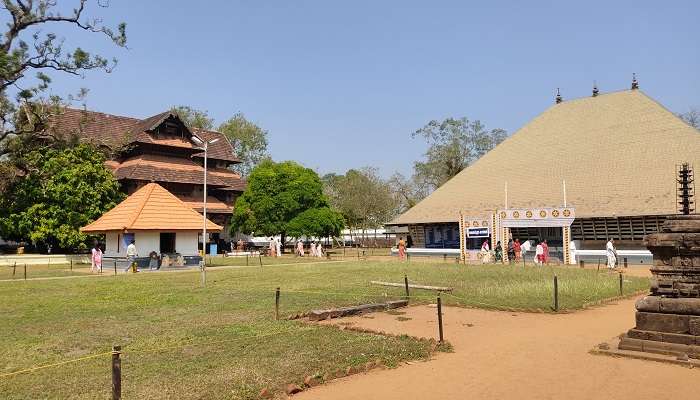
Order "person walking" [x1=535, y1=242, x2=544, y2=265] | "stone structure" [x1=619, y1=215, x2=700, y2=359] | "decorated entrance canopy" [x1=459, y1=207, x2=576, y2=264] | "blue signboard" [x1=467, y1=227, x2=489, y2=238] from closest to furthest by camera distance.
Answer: "stone structure" [x1=619, y1=215, x2=700, y2=359], "person walking" [x1=535, y1=242, x2=544, y2=265], "decorated entrance canopy" [x1=459, y1=207, x2=576, y2=264], "blue signboard" [x1=467, y1=227, x2=489, y2=238]

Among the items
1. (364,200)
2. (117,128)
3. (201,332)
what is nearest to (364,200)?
(364,200)

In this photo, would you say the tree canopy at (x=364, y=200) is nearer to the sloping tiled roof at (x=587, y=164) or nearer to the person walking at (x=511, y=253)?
the sloping tiled roof at (x=587, y=164)

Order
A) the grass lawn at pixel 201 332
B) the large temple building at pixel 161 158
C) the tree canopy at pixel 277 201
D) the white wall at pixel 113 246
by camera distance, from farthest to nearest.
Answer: the large temple building at pixel 161 158 < the tree canopy at pixel 277 201 < the white wall at pixel 113 246 < the grass lawn at pixel 201 332

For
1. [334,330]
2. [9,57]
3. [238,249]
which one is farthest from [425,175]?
[334,330]

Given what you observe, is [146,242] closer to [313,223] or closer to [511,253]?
[313,223]

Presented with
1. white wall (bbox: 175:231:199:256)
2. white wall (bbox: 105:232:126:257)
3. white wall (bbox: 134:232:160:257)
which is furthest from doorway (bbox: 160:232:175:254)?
white wall (bbox: 105:232:126:257)

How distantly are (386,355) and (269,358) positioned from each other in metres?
1.75

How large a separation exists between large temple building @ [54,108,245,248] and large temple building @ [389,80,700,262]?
1845cm

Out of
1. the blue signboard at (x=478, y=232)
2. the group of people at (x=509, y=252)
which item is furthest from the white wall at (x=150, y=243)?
the group of people at (x=509, y=252)

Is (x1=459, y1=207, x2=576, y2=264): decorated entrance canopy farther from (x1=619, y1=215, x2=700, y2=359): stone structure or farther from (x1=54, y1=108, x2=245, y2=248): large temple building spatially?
(x1=54, y1=108, x2=245, y2=248): large temple building

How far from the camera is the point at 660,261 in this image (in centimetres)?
870

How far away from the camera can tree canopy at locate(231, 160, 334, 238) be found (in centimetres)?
4519

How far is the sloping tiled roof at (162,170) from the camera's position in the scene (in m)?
45.3

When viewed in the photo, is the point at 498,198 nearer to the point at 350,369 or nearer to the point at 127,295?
the point at 127,295
